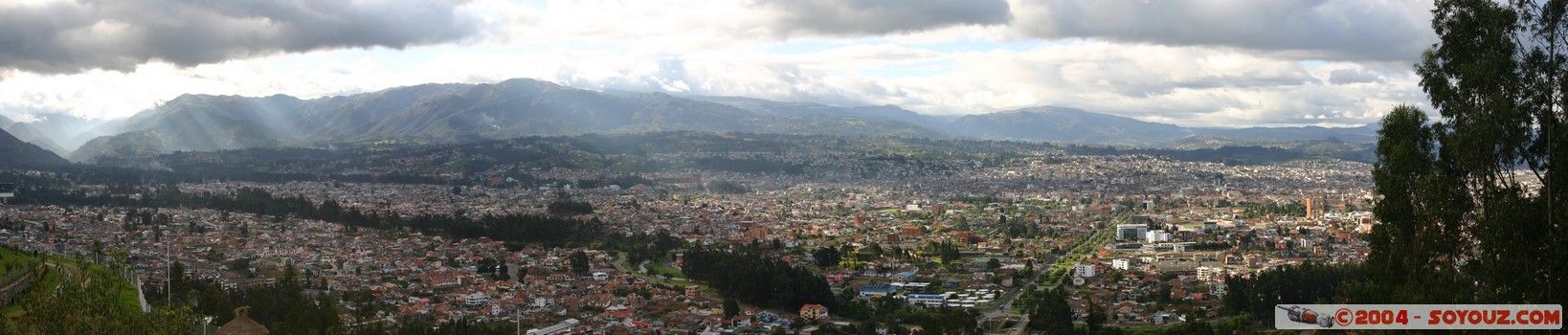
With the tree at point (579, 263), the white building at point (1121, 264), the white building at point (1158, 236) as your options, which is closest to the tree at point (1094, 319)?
the white building at point (1121, 264)

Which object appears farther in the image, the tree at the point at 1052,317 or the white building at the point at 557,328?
the tree at the point at 1052,317

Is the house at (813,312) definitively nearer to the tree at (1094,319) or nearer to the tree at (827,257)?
the tree at (1094,319)

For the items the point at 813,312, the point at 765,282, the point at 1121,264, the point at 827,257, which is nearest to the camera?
the point at 813,312

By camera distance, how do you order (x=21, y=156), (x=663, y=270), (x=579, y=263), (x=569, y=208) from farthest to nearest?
(x=21, y=156) < (x=569, y=208) < (x=663, y=270) < (x=579, y=263)

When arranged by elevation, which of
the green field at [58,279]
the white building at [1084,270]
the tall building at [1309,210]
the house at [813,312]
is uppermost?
the green field at [58,279]

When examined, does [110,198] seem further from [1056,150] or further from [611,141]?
[1056,150]

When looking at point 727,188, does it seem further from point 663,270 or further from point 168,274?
point 168,274

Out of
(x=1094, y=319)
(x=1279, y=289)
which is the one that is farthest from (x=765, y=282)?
(x=1279, y=289)
